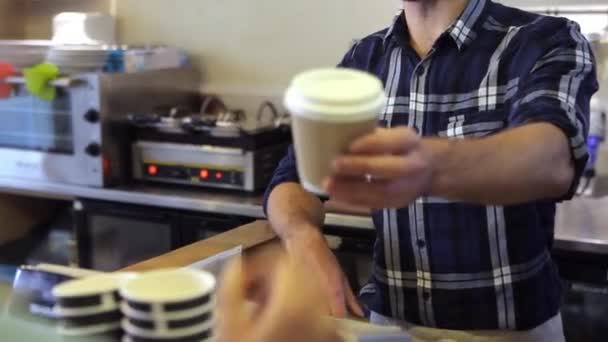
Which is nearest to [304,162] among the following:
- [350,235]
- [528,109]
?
[528,109]

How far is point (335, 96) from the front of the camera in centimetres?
68

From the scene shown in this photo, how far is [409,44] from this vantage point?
4.60 ft

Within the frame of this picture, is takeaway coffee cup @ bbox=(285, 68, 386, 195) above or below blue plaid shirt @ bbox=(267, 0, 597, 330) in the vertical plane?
above

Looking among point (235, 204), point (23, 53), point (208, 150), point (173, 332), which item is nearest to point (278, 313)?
point (173, 332)

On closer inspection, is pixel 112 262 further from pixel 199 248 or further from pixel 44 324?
pixel 44 324

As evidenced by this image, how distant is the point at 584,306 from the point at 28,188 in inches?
65.8

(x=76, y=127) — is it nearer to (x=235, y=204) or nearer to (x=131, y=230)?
(x=131, y=230)

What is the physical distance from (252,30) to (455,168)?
2039 millimetres

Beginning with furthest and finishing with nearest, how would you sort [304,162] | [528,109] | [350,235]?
[350,235]
[528,109]
[304,162]

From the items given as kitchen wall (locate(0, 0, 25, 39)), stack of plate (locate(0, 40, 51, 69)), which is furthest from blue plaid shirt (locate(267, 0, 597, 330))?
kitchen wall (locate(0, 0, 25, 39))

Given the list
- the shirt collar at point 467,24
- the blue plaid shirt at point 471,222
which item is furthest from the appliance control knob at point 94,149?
the shirt collar at point 467,24

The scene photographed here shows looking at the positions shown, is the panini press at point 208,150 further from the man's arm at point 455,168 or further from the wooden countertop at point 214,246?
the man's arm at point 455,168

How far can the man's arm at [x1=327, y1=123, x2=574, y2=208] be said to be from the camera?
2.44 ft

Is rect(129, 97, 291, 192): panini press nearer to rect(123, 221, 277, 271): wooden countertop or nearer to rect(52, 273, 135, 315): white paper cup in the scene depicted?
rect(123, 221, 277, 271): wooden countertop
